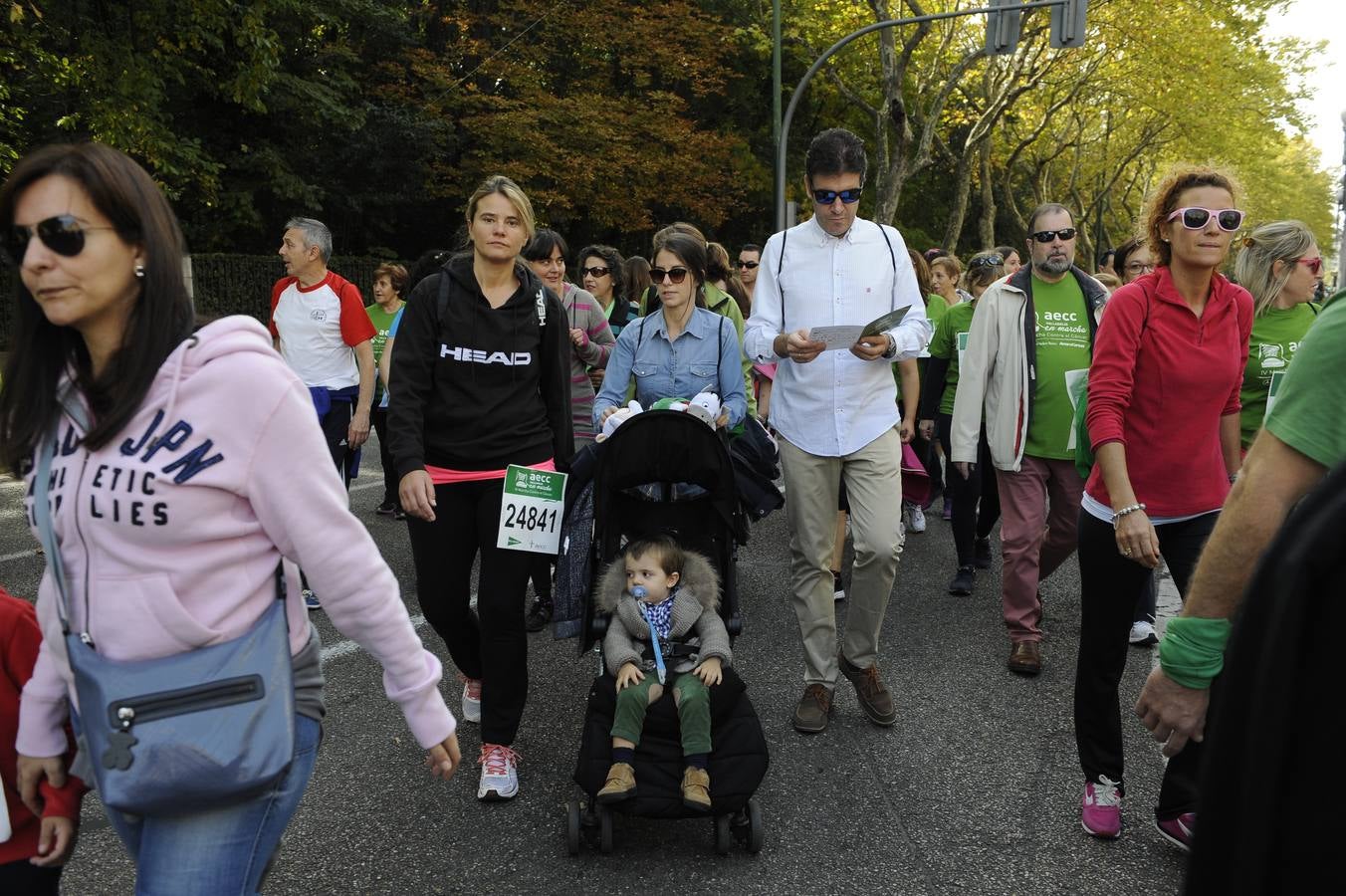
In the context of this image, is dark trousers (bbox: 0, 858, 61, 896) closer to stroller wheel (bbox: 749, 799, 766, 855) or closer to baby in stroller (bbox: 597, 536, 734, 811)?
baby in stroller (bbox: 597, 536, 734, 811)

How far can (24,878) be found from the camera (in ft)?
6.63

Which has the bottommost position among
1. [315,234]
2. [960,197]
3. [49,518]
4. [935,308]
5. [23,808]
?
[23,808]

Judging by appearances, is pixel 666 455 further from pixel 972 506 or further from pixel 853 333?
pixel 972 506

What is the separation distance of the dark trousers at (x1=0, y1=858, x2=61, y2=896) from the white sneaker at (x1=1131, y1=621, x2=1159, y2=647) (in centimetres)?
506

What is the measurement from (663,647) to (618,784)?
55 cm

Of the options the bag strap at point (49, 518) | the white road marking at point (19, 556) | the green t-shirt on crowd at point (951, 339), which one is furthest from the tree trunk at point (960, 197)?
the bag strap at point (49, 518)

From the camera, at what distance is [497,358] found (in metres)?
4.05

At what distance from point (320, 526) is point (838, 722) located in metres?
3.26

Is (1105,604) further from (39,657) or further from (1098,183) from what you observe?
(1098,183)

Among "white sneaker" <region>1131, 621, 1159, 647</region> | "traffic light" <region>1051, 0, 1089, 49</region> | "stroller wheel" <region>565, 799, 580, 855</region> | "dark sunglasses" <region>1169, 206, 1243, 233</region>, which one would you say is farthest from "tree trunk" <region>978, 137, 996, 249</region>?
"stroller wheel" <region>565, 799, 580, 855</region>

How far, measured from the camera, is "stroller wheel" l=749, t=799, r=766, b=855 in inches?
137

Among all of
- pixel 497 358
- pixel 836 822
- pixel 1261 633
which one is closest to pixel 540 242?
pixel 497 358

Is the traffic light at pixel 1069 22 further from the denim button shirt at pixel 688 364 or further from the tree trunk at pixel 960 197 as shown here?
the denim button shirt at pixel 688 364

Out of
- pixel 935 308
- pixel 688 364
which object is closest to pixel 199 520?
pixel 688 364
